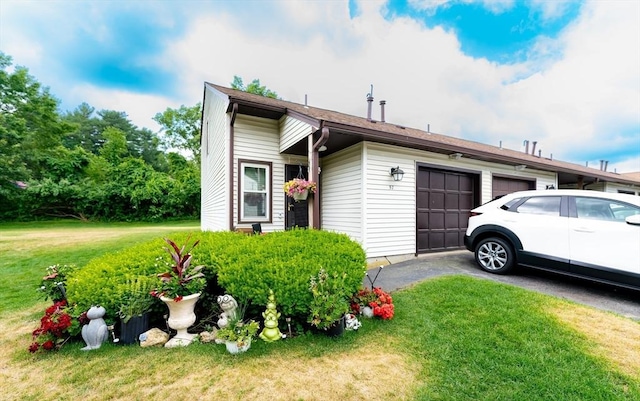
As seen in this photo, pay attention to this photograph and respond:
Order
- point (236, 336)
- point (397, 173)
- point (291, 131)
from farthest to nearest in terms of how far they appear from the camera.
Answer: point (397, 173) → point (291, 131) → point (236, 336)

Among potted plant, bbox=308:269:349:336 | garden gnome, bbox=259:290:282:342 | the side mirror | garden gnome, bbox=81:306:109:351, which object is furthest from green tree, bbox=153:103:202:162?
the side mirror

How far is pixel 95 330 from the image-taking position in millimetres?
2475

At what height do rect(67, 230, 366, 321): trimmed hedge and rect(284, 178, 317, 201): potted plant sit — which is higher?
rect(284, 178, 317, 201): potted plant

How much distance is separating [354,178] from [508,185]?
547cm

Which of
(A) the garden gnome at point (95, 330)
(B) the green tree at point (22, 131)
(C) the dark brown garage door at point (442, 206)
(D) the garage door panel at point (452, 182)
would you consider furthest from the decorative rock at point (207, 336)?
(B) the green tree at point (22, 131)

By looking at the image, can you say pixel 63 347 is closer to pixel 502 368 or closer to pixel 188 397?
pixel 188 397

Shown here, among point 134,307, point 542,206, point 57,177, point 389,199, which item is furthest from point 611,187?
point 57,177

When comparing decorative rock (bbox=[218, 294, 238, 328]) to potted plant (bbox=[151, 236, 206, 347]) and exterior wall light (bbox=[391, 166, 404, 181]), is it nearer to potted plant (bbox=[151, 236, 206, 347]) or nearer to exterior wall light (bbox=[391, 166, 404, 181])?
potted plant (bbox=[151, 236, 206, 347])

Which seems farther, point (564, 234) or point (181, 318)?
point (564, 234)

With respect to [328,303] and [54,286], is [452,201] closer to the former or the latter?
[328,303]

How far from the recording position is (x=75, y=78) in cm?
1468

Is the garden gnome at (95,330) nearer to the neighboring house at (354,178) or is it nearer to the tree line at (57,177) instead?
the neighboring house at (354,178)

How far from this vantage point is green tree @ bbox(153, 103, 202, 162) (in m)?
24.4

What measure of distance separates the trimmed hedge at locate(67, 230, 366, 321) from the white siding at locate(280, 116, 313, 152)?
2.29 metres
